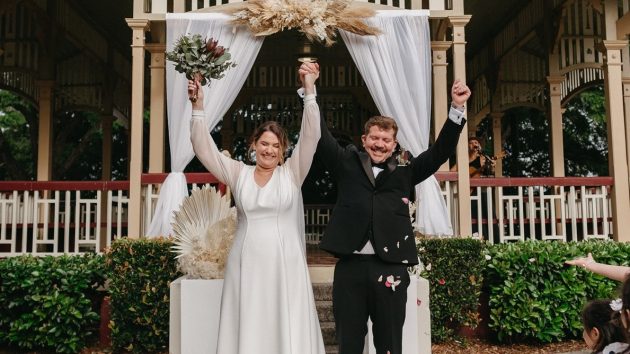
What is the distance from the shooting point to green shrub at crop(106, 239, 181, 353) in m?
5.59

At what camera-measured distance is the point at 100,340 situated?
6098mm

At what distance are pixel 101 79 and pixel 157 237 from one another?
775cm

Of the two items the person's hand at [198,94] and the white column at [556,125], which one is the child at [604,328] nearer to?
the person's hand at [198,94]

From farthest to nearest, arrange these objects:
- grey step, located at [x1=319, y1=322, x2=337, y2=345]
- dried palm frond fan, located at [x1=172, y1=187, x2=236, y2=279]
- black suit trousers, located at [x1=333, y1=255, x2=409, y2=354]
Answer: grey step, located at [x1=319, y1=322, x2=337, y2=345]
dried palm frond fan, located at [x1=172, y1=187, x2=236, y2=279]
black suit trousers, located at [x1=333, y1=255, x2=409, y2=354]

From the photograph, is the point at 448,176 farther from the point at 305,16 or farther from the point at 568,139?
the point at 568,139

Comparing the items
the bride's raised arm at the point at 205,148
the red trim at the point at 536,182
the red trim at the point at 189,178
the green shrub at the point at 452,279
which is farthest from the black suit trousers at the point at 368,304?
the red trim at the point at 536,182

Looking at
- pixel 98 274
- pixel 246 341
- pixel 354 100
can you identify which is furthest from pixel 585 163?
pixel 246 341

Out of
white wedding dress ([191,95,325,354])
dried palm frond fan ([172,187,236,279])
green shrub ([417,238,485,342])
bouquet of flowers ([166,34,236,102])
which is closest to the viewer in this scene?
white wedding dress ([191,95,325,354])

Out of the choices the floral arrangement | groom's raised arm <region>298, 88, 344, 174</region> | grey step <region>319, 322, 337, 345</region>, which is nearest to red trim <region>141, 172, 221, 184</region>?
the floral arrangement

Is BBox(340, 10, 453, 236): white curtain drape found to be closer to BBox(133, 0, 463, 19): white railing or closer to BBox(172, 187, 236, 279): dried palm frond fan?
BBox(133, 0, 463, 19): white railing

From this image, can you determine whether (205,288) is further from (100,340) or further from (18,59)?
(18,59)

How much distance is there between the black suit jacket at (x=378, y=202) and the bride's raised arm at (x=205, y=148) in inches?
23.1

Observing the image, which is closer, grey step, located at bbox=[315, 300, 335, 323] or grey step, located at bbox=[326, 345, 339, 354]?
grey step, located at bbox=[326, 345, 339, 354]

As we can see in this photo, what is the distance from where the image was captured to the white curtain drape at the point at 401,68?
22.8 ft
